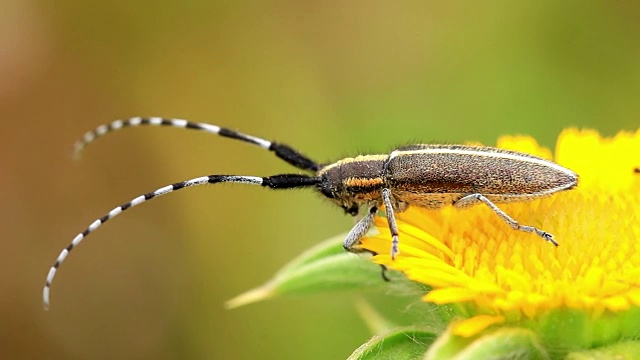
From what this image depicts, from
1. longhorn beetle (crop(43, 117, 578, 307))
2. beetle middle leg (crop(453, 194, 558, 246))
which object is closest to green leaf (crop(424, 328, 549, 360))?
beetle middle leg (crop(453, 194, 558, 246))

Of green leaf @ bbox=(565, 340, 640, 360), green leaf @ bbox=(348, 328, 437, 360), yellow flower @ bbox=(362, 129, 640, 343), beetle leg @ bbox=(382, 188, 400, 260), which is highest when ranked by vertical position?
beetle leg @ bbox=(382, 188, 400, 260)

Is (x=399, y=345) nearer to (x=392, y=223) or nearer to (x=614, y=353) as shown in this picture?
(x=392, y=223)

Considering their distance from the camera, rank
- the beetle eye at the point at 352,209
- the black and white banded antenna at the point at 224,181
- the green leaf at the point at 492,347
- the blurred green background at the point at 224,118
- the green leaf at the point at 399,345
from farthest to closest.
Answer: the blurred green background at the point at 224,118, the beetle eye at the point at 352,209, the black and white banded antenna at the point at 224,181, the green leaf at the point at 399,345, the green leaf at the point at 492,347

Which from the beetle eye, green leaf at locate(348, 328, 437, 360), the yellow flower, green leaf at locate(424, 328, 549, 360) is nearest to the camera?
green leaf at locate(424, 328, 549, 360)

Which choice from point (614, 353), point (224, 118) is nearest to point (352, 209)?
point (614, 353)

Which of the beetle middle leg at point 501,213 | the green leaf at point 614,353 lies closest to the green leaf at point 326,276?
the beetle middle leg at point 501,213

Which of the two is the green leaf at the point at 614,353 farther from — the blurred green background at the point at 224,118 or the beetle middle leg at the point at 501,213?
the blurred green background at the point at 224,118

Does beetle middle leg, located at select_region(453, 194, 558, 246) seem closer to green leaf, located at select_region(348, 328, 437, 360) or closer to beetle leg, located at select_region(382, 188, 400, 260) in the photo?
beetle leg, located at select_region(382, 188, 400, 260)
